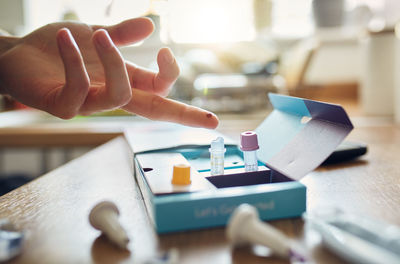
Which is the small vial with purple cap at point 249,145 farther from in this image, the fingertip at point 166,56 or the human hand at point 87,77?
the fingertip at point 166,56

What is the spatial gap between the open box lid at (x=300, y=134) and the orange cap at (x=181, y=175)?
4.6 inches

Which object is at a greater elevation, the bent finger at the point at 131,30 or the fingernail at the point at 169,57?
the bent finger at the point at 131,30

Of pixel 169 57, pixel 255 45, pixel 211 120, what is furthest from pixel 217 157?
pixel 255 45

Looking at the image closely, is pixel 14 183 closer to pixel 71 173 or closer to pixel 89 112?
pixel 71 173

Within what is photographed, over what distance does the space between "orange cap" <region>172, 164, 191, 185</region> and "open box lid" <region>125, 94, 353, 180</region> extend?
12cm

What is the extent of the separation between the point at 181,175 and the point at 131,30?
0.27 metres

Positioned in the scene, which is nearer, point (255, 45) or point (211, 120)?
point (211, 120)

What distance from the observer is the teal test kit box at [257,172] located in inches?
14.6

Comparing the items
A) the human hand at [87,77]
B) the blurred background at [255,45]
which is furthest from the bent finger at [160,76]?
the blurred background at [255,45]

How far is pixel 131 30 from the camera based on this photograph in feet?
1.87

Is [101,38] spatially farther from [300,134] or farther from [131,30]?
[300,134]

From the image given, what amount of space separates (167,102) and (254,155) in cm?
15

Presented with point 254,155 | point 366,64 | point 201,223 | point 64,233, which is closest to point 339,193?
point 254,155

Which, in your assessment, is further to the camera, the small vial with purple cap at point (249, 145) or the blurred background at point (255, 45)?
the blurred background at point (255, 45)
